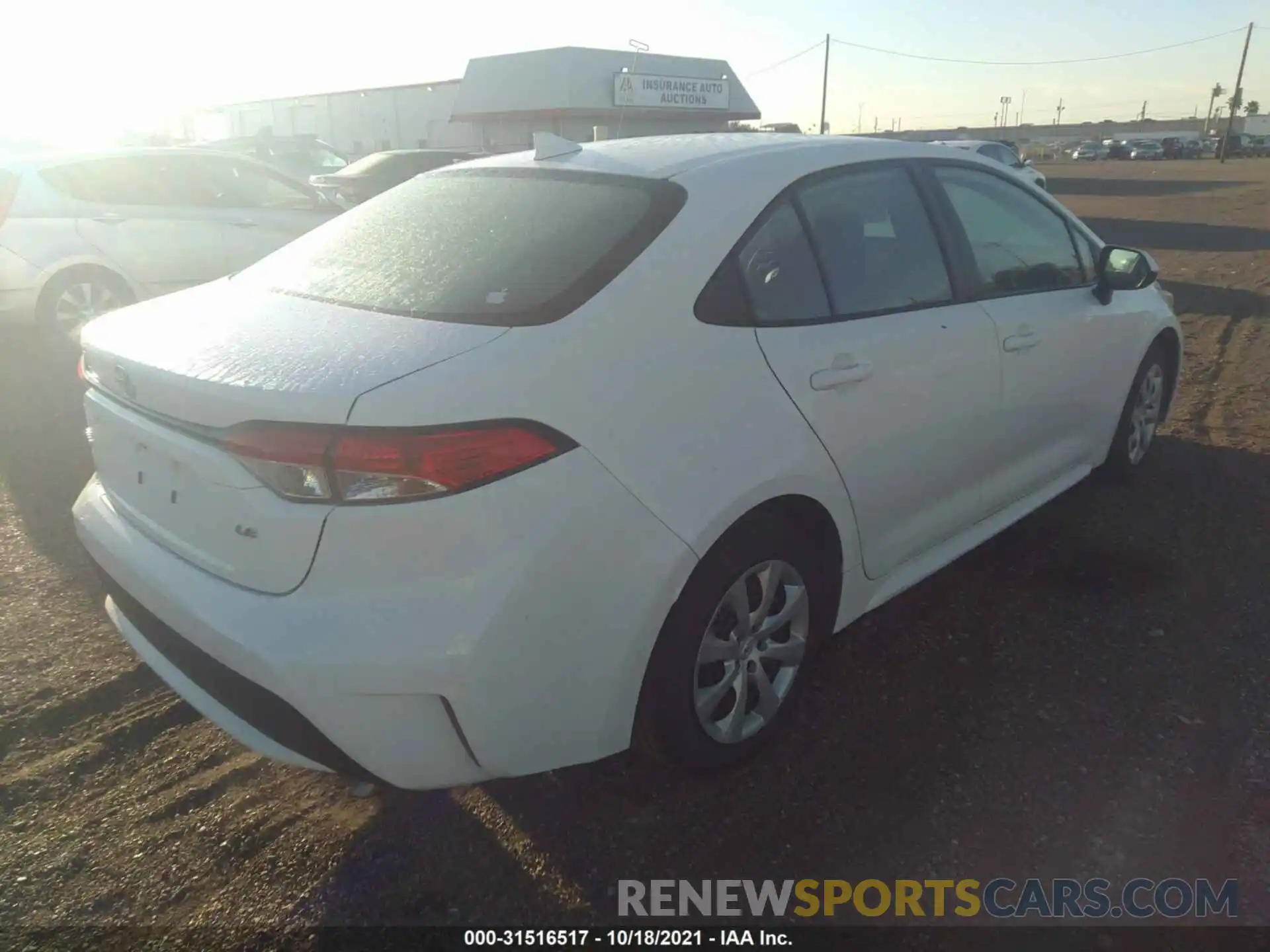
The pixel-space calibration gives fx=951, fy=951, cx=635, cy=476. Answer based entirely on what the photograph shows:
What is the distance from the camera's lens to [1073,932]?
221cm

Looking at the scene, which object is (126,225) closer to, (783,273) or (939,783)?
(783,273)

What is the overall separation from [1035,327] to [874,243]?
928mm

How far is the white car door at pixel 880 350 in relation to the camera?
8.70 ft

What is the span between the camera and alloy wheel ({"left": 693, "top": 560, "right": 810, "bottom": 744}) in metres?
2.51

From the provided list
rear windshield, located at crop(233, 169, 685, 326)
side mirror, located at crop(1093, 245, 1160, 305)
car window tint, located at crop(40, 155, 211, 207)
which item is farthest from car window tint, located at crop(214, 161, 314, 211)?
side mirror, located at crop(1093, 245, 1160, 305)

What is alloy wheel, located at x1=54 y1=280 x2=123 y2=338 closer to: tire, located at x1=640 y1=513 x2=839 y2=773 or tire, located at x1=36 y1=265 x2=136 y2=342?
tire, located at x1=36 y1=265 x2=136 y2=342

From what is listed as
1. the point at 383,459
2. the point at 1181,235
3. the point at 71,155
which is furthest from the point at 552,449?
the point at 1181,235

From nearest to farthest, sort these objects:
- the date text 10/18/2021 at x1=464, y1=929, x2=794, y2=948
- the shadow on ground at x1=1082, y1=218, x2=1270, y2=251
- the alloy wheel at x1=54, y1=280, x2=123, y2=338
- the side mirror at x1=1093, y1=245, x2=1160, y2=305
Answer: the date text 10/18/2021 at x1=464, y1=929, x2=794, y2=948 → the side mirror at x1=1093, y1=245, x2=1160, y2=305 → the alloy wheel at x1=54, y1=280, x2=123, y2=338 → the shadow on ground at x1=1082, y1=218, x2=1270, y2=251

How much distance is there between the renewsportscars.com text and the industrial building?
26.8 metres

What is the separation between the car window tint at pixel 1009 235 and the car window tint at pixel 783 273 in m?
0.93

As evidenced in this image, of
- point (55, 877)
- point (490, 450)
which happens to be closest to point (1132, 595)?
point (490, 450)

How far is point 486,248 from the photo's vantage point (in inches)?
100

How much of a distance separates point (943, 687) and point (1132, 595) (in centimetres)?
110

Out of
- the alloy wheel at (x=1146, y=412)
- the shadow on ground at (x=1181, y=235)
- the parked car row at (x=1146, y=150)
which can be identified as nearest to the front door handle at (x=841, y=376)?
the alloy wheel at (x=1146, y=412)
